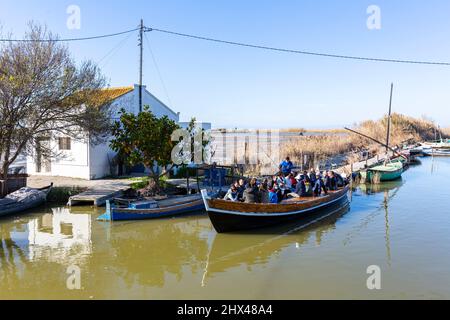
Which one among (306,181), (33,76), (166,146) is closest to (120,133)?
(166,146)

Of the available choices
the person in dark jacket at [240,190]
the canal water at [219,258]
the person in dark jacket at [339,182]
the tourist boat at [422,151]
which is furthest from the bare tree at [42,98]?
the tourist boat at [422,151]

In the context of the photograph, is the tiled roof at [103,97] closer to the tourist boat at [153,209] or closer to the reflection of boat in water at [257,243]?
the tourist boat at [153,209]

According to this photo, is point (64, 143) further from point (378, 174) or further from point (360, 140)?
point (360, 140)

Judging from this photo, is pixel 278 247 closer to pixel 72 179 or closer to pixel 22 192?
pixel 22 192

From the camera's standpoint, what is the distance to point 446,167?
38.3 metres

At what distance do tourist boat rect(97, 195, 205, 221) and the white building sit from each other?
279 inches

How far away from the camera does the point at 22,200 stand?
60.0 feet

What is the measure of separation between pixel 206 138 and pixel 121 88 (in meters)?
9.88

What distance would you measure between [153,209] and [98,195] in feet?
12.3

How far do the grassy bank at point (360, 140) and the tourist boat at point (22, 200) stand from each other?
19235 millimetres

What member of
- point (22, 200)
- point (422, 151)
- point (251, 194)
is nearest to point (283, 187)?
point (251, 194)

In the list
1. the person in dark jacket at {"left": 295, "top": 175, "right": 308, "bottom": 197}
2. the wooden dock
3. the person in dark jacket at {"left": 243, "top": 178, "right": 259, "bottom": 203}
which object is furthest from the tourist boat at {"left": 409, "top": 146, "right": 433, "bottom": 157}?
the wooden dock

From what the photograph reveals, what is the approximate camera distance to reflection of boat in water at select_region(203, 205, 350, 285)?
38.2ft
